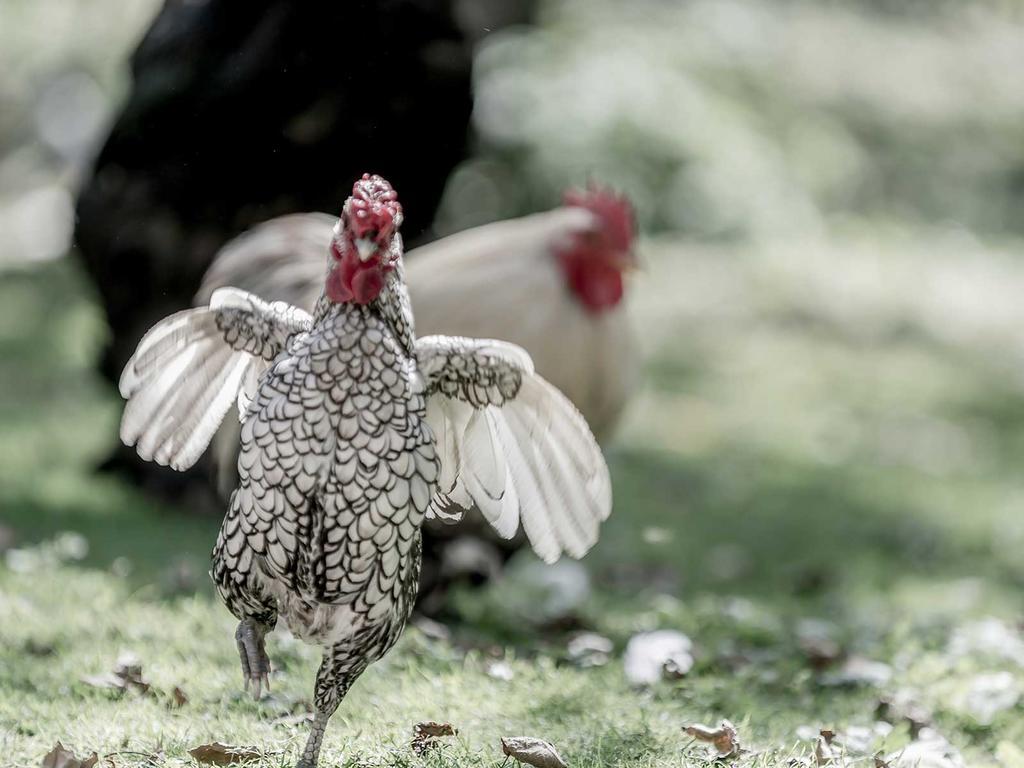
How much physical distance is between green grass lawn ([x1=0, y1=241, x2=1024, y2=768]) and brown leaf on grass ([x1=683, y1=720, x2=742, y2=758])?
8cm

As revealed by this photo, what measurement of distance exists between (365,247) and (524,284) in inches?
74.8

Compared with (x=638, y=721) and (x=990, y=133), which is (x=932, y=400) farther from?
(x=990, y=133)

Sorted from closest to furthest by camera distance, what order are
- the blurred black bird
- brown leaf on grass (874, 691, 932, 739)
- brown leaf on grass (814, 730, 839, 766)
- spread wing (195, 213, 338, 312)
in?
brown leaf on grass (814, 730, 839, 766)
brown leaf on grass (874, 691, 932, 739)
spread wing (195, 213, 338, 312)
the blurred black bird

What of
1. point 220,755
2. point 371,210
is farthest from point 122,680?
point 371,210

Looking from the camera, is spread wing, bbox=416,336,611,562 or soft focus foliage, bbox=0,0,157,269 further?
soft focus foliage, bbox=0,0,157,269

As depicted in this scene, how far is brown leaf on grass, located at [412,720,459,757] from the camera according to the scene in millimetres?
3250

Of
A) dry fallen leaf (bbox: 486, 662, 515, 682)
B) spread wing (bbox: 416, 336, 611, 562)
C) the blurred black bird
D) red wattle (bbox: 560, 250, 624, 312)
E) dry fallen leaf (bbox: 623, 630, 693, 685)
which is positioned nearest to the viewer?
spread wing (bbox: 416, 336, 611, 562)

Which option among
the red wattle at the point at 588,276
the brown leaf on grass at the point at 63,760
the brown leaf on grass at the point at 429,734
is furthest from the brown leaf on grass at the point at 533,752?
the red wattle at the point at 588,276

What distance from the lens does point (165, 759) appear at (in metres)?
3.04

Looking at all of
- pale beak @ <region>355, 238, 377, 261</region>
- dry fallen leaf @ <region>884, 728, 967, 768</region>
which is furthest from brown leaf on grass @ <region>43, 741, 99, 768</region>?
dry fallen leaf @ <region>884, 728, 967, 768</region>

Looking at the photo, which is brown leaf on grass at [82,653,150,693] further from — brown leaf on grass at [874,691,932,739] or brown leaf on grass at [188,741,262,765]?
brown leaf on grass at [874,691,932,739]

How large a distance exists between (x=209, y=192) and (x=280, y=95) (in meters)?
0.64

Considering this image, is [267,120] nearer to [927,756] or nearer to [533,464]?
[533,464]

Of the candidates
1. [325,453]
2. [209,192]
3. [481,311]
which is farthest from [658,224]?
[325,453]
